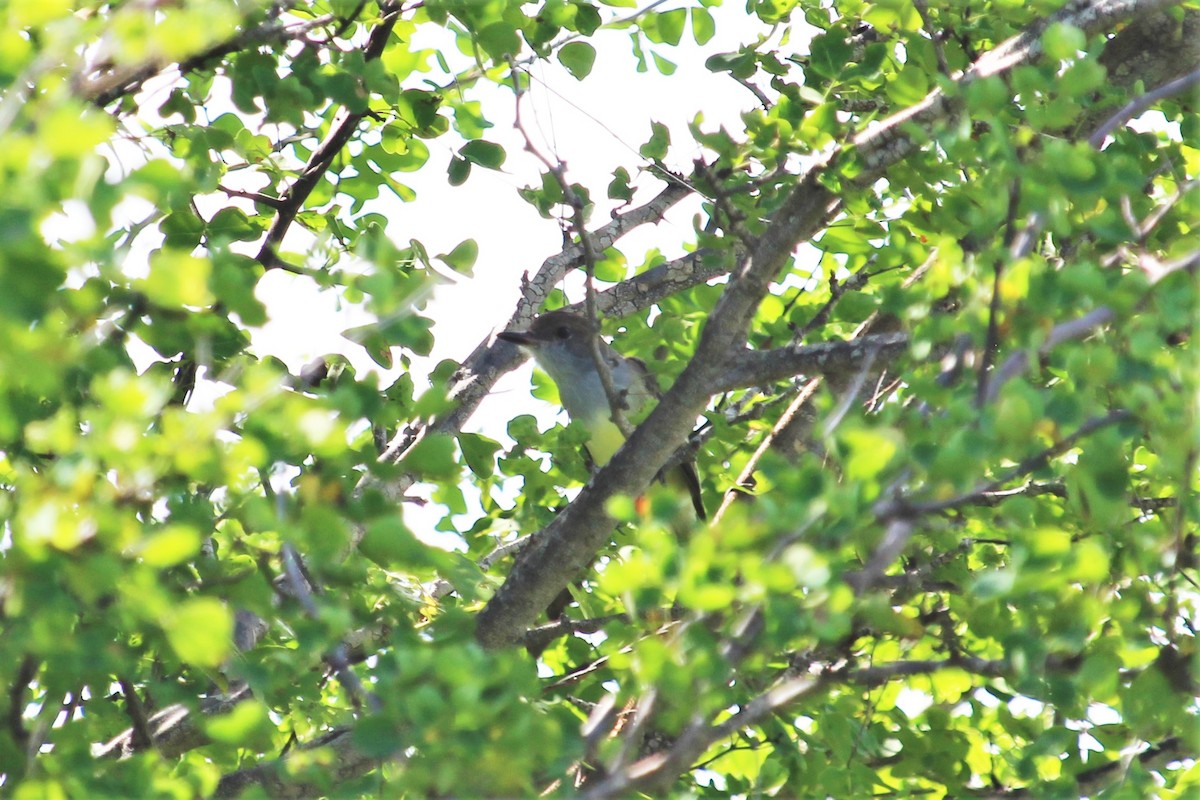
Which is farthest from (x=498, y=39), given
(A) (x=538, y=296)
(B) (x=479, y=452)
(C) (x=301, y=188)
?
(A) (x=538, y=296)

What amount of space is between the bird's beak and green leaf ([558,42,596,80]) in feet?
8.61

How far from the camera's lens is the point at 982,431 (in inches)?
84.6

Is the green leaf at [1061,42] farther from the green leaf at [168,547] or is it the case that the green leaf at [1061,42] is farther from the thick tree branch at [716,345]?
the green leaf at [168,547]

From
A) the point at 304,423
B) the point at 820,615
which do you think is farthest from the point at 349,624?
the point at 820,615

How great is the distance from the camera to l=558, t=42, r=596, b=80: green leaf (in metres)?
4.30

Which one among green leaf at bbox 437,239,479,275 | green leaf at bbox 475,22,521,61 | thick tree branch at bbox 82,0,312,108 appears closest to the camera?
thick tree branch at bbox 82,0,312,108

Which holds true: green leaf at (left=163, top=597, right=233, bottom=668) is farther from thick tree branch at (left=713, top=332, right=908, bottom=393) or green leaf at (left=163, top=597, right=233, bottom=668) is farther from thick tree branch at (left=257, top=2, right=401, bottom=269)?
thick tree branch at (left=257, top=2, right=401, bottom=269)

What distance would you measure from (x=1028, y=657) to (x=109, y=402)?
1.65 meters

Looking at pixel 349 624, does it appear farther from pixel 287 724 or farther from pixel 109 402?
pixel 287 724

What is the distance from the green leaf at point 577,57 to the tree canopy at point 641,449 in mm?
13

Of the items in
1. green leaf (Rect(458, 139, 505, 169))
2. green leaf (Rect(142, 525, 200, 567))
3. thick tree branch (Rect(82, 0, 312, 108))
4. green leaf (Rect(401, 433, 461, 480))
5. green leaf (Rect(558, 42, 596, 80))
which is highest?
green leaf (Rect(558, 42, 596, 80))

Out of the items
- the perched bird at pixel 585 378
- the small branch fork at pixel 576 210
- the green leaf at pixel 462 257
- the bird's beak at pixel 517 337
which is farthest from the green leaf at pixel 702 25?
the perched bird at pixel 585 378

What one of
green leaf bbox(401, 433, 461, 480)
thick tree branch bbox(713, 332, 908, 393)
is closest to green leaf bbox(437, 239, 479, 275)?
thick tree branch bbox(713, 332, 908, 393)

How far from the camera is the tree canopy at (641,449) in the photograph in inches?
79.8
